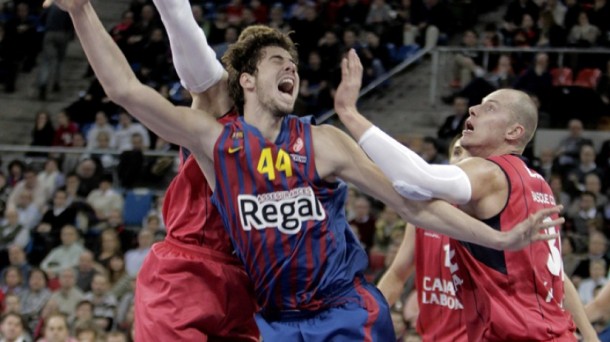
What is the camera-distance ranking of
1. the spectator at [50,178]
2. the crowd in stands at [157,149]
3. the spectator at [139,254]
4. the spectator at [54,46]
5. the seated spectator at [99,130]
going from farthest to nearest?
the spectator at [54,46], the seated spectator at [99,130], the spectator at [50,178], the spectator at [139,254], the crowd in stands at [157,149]

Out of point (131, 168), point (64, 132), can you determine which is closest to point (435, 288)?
point (131, 168)

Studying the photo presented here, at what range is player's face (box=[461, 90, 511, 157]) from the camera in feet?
18.3

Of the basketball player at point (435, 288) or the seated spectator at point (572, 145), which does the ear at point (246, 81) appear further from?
the seated spectator at point (572, 145)

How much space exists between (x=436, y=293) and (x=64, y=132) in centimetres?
1060

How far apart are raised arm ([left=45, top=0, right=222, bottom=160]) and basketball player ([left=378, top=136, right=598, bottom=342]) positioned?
5.25 ft

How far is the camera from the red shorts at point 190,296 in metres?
5.56

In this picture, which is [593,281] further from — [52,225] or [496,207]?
[52,225]

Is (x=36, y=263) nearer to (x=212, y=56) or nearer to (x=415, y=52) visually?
(x=415, y=52)

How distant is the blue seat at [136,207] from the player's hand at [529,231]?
364 inches

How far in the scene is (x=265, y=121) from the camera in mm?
5426

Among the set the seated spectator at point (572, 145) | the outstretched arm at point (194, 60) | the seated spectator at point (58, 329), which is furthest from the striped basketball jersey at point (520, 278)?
the seated spectator at point (572, 145)

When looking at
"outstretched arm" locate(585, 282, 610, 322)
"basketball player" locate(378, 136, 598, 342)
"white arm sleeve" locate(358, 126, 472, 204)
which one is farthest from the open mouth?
"outstretched arm" locate(585, 282, 610, 322)

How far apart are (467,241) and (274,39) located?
137cm

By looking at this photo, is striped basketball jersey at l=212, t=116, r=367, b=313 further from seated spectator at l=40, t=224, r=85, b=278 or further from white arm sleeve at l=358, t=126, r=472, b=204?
seated spectator at l=40, t=224, r=85, b=278
